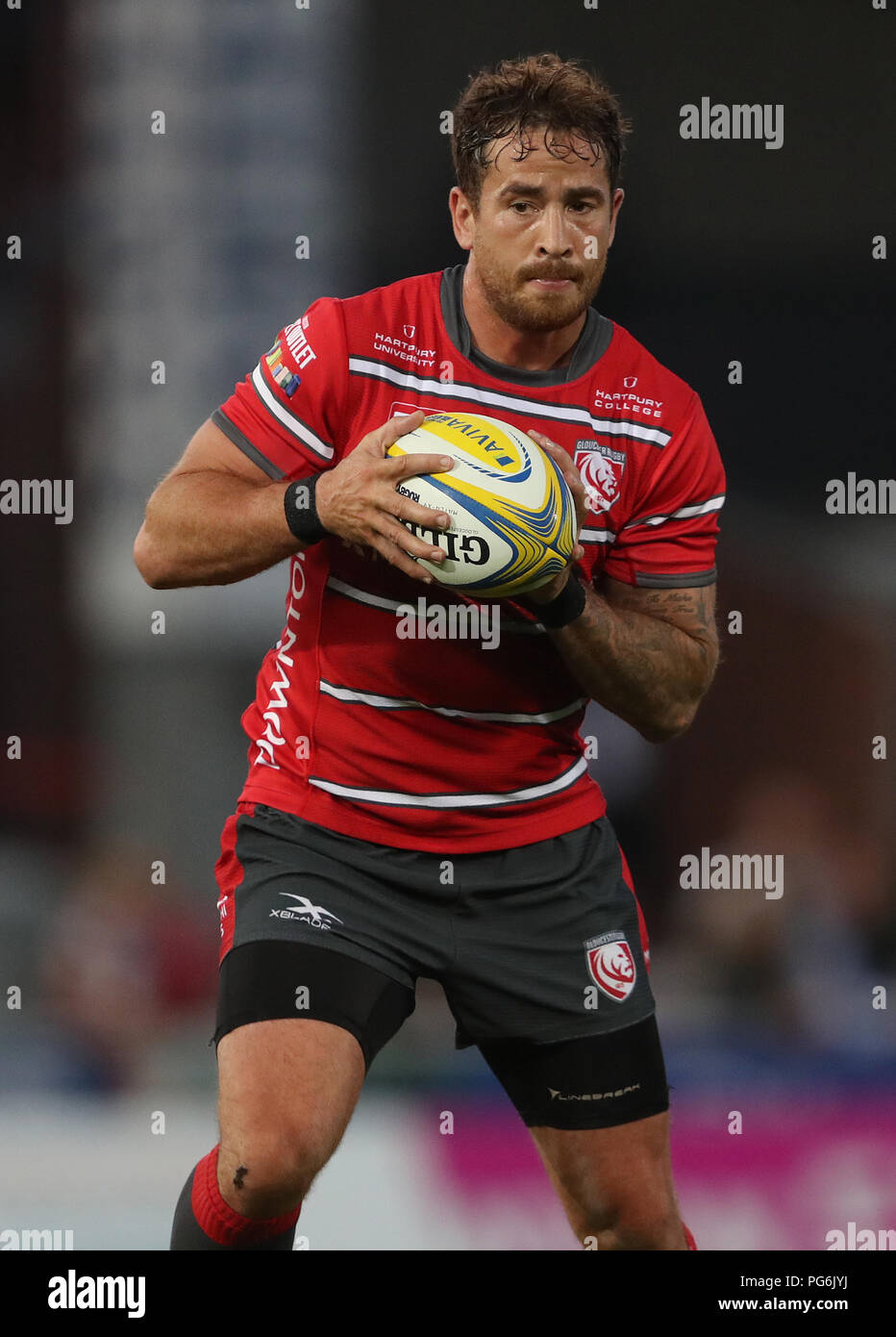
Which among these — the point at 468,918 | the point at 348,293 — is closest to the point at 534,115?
the point at 468,918

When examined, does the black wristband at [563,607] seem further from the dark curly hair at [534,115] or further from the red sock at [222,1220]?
the red sock at [222,1220]

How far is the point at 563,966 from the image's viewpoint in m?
2.53

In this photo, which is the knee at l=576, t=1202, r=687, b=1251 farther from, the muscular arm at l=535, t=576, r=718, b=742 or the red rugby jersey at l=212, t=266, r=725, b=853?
the muscular arm at l=535, t=576, r=718, b=742

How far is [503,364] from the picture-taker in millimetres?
2545

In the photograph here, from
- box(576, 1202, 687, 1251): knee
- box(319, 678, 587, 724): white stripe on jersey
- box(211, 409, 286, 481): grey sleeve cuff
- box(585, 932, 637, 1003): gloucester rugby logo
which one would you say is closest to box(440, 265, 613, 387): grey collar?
box(211, 409, 286, 481): grey sleeve cuff

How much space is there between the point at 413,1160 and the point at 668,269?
2.80 metres

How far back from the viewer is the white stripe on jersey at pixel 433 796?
8.03 ft

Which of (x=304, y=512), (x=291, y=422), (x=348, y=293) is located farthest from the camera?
(x=348, y=293)

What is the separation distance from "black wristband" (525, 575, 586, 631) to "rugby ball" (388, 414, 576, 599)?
0.08m

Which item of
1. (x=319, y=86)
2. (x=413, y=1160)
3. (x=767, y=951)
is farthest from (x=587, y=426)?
(x=319, y=86)

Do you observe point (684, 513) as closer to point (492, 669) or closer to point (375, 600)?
point (492, 669)

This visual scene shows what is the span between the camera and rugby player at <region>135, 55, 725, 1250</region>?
2391 millimetres

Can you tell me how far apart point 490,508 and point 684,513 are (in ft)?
1.84

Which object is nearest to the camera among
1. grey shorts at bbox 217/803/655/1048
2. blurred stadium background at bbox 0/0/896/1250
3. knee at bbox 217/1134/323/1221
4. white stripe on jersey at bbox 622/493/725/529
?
knee at bbox 217/1134/323/1221
